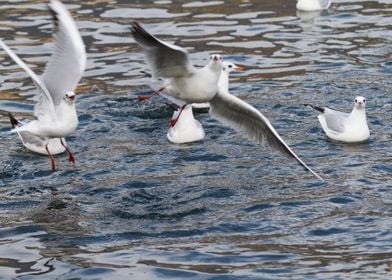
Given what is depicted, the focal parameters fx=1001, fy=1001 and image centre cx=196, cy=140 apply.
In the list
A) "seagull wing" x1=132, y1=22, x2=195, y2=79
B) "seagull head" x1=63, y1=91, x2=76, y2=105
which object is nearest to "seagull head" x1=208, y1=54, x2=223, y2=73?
"seagull wing" x1=132, y1=22, x2=195, y2=79

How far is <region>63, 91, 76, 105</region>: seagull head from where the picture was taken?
11.0 metres

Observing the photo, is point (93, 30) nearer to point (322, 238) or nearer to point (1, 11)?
point (1, 11)

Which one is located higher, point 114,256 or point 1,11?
point 1,11

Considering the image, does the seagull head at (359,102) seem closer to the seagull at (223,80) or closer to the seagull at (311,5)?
the seagull at (223,80)

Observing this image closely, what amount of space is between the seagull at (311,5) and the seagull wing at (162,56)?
30.3 ft

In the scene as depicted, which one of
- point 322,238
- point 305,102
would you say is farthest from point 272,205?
point 305,102

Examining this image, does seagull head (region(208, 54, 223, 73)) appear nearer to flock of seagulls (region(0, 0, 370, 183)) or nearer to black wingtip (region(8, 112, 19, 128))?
flock of seagulls (region(0, 0, 370, 183))

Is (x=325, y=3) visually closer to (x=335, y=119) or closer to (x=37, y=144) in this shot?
(x=335, y=119)

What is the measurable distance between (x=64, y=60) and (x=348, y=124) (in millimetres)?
3836

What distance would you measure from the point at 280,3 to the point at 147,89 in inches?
238

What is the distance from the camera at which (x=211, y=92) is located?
35.7ft

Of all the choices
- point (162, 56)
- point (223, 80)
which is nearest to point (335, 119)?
point (223, 80)

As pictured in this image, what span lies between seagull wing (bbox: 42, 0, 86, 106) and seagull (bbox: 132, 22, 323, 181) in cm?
105

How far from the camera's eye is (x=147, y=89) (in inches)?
598
